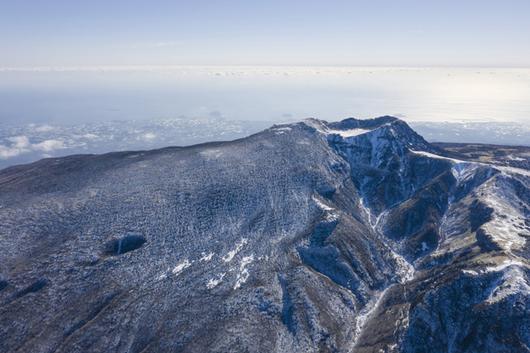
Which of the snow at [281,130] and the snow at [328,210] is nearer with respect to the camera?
the snow at [328,210]

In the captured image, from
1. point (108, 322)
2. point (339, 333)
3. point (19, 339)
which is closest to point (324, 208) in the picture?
point (339, 333)

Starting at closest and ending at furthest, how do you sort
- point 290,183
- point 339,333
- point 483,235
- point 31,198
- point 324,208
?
point 339,333
point 483,235
point 31,198
point 324,208
point 290,183

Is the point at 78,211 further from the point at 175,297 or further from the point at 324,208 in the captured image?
the point at 324,208

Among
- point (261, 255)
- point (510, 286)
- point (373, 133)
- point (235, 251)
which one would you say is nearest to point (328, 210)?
point (261, 255)

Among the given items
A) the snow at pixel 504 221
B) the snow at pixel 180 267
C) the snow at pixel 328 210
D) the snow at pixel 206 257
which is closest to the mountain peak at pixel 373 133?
the snow at pixel 504 221

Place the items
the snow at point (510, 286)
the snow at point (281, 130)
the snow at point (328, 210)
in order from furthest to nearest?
the snow at point (281, 130)
the snow at point (328, 210)
the snow at point (510, 286)

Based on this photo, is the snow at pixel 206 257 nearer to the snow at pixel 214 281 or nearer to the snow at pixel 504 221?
the snow at pixel 214 281
